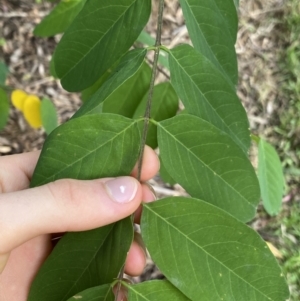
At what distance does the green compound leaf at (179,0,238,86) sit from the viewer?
40.2 inches

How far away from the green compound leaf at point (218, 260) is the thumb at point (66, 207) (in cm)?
11

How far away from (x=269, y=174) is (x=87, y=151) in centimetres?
92

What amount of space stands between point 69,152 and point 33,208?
0.42 ft

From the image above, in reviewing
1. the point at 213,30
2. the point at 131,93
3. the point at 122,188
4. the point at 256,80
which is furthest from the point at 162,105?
the point at 256,80

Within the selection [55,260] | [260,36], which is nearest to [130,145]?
[55,260]

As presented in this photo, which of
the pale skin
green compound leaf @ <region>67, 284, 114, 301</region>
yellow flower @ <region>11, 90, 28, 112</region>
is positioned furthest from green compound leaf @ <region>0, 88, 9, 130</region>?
green compound leaf @ <region>67, 284, 114, 301</region>

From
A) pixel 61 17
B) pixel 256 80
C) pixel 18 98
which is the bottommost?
pixel 256 80

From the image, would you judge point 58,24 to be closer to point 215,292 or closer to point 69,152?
point 69,152

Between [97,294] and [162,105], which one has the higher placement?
[162,105]

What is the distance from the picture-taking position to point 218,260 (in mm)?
861

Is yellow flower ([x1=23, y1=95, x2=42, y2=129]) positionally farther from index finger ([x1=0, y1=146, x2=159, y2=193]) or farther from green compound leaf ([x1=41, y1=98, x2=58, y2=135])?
index finger ([x1=0, y1=146, x2=159, y2=193])

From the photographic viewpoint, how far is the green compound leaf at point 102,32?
1014 millimetres

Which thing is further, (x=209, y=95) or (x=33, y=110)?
(x=33, y=110)

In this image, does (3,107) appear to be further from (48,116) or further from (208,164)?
(208,164)
